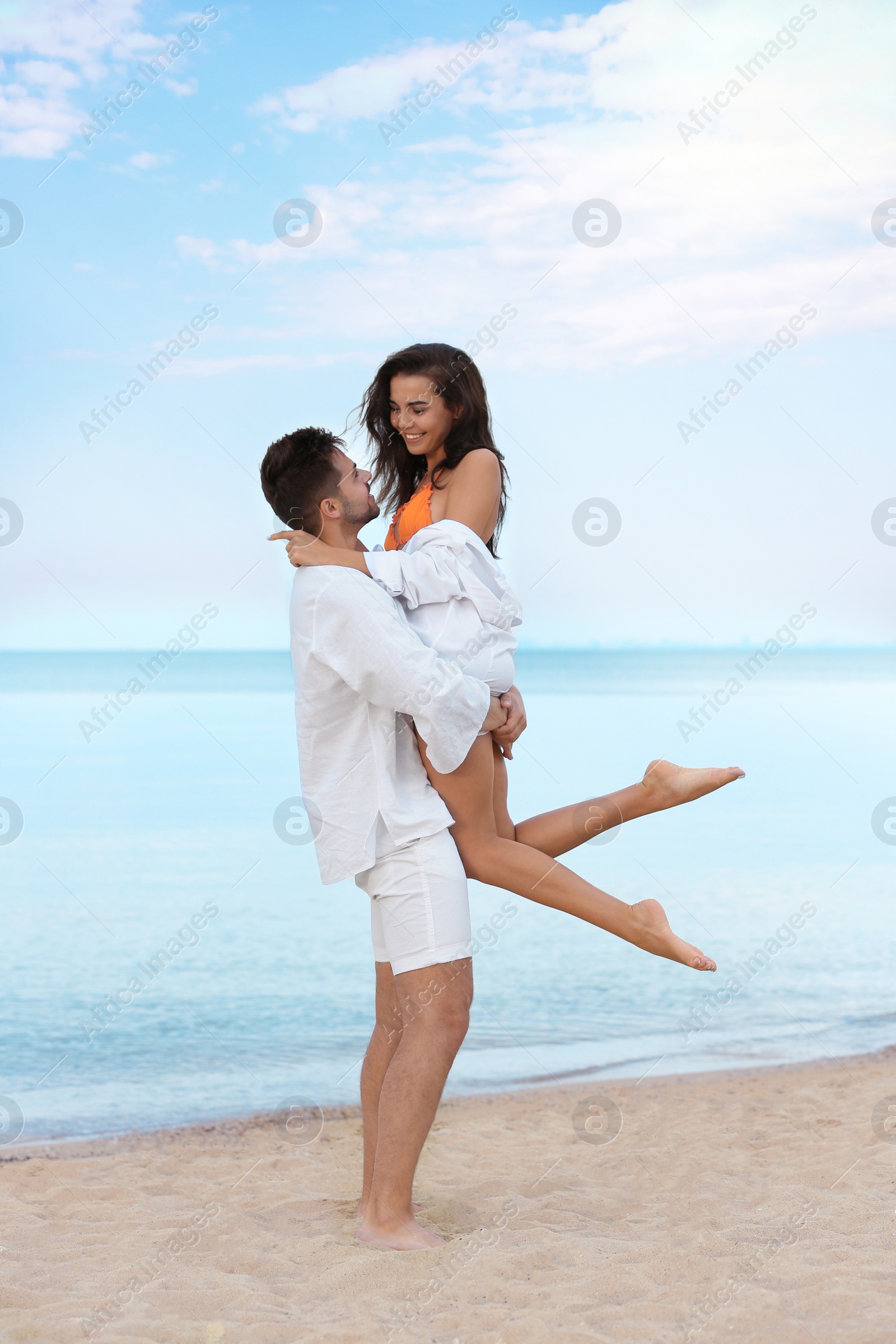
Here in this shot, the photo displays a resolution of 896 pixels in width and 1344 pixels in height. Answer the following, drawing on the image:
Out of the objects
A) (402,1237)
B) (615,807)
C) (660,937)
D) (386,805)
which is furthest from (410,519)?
(402,1237)

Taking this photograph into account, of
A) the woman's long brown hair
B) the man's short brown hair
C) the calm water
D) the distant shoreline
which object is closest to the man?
the man's short brown hair

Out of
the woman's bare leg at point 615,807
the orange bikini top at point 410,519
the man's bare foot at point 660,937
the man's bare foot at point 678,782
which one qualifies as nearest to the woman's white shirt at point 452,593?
the orange bikini top at point 410,519

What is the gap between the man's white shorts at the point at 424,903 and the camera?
2.87m

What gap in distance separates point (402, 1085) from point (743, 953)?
5412 mm

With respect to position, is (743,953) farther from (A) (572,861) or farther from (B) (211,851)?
(B) (211,851)

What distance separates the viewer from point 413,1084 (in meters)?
2.83

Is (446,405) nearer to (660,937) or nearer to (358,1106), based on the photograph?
(660,937)

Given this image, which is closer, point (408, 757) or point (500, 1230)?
point (408, 757)

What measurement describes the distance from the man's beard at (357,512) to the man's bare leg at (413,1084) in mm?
1177

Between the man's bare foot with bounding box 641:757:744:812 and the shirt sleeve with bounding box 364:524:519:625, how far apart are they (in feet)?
2.20

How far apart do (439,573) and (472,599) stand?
11cm

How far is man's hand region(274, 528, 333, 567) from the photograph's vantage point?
2.87 meters

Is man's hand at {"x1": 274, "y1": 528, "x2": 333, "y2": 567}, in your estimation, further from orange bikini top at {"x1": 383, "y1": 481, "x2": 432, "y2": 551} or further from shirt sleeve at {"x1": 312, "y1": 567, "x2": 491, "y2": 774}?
orange bikini top at {"x1": 383, "y1": 481, "x2": 432, "y2": 551}

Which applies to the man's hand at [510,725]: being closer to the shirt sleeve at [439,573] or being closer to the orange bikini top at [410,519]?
the shirt sleeve at [439,573]
